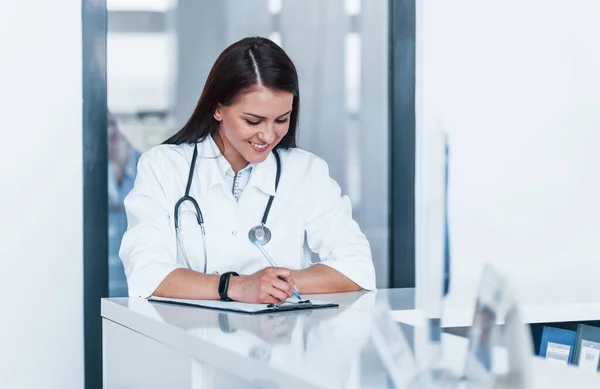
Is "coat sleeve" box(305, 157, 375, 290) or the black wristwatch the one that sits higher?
"coat sleeve" box(305, 157, 375, 290)

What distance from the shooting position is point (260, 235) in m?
2.01

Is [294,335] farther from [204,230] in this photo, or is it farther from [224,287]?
[204,230]

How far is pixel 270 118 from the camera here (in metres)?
2.05

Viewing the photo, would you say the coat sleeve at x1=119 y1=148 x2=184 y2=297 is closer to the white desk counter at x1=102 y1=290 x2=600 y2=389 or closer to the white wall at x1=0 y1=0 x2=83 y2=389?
the white desk counter at x1=102 y1=290 x2=600 y2=389

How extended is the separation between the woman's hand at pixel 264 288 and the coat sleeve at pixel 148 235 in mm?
200

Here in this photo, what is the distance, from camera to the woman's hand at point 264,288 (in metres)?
1.65

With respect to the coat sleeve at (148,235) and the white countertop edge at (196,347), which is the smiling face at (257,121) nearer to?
the coat sleeve at (148,235)

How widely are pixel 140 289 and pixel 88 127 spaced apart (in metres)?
0.73

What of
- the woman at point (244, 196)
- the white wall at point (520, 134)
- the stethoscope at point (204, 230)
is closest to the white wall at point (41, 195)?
the woman at point (244, 196)

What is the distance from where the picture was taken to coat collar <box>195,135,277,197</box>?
6.78 feet

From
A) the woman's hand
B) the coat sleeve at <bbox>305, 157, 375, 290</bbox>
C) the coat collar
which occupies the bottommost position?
the woman's hand

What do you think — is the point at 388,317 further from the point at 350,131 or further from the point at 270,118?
the point at 350,131

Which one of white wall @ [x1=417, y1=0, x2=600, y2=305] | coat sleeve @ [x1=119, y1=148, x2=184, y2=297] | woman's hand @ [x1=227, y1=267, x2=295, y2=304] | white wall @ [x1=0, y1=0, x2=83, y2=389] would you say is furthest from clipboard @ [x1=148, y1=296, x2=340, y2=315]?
white wall @ [x1=417, y1=0, x2=600, y2=305]

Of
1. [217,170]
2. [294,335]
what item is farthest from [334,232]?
[294,335]
